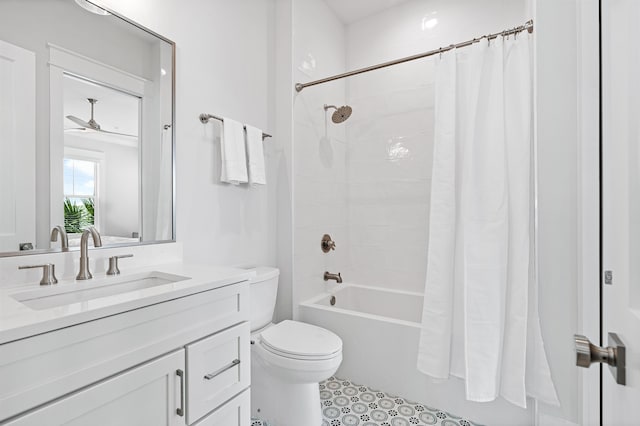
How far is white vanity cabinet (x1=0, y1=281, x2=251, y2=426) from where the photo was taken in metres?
0.72

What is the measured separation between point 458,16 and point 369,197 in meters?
1.50

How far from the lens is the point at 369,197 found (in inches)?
107

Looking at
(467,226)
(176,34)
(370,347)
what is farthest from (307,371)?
(176,34)

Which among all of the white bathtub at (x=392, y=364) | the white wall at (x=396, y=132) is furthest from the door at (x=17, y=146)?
the white wall at (x=396, y=132)

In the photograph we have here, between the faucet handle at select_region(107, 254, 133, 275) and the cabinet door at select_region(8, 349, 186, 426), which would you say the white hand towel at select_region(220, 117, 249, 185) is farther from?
the cabinet door at select_region(8, 349, 186, 426)

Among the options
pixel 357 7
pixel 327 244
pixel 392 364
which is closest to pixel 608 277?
pixel 392 364

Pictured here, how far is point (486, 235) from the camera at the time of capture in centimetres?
147

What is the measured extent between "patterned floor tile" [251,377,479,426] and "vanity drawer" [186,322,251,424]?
2.20 feet

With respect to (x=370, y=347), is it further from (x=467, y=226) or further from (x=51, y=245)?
(x=51, y=245)

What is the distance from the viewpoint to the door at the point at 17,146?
1086 mm

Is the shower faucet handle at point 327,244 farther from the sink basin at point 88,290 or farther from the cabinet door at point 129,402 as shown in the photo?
the cabinet door at point 129,402

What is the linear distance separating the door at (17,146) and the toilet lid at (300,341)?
3.50ft

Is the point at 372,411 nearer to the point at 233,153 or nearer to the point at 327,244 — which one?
the point at 327,244

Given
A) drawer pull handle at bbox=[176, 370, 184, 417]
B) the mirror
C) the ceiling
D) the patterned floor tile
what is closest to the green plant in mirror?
the mirror
